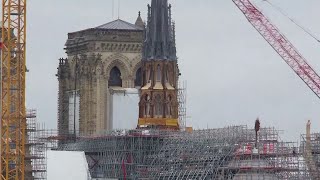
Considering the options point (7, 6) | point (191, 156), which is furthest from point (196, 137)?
point (7, 6)

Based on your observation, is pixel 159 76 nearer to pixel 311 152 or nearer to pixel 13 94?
pixel 311 152

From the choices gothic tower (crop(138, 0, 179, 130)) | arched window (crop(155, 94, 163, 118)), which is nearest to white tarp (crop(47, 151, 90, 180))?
gothic tower (crop(138, 0, 179, 130))

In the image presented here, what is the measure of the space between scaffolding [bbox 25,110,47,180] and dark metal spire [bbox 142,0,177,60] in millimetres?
26026

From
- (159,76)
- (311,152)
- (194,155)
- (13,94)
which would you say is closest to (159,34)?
(159,76)

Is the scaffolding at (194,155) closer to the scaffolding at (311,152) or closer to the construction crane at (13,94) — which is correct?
the scaffolding at (311,152)

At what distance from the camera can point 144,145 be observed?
180 meters

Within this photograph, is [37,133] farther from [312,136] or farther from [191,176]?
[312,136]

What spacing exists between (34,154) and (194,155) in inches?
772

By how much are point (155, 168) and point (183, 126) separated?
773 inches


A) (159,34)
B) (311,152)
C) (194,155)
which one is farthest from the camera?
(159,34)

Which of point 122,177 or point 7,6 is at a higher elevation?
point 7,6

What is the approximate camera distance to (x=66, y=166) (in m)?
175

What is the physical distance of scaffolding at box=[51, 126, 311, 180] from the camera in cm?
16200

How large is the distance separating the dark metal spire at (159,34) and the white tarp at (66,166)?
61.8 feet
